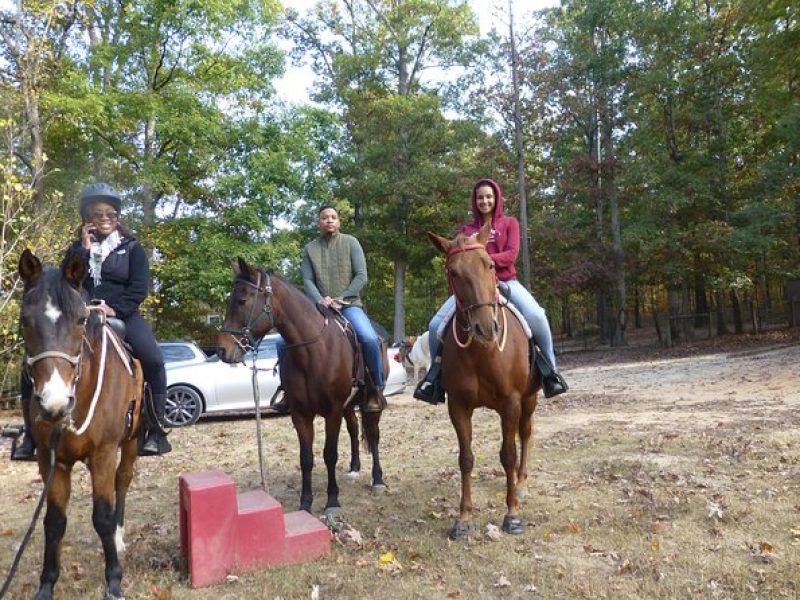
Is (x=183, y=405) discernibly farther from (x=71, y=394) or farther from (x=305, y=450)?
(x=71, y=394)

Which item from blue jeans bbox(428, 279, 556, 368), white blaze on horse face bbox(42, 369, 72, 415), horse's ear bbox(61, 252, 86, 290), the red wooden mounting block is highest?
horse's ear bbox(61, 252, 86, 290)

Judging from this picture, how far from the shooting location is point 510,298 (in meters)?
5.86

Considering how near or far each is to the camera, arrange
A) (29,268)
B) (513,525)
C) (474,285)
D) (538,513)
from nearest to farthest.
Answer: (29,268) < (474,285) < (513,525) < (538,513)

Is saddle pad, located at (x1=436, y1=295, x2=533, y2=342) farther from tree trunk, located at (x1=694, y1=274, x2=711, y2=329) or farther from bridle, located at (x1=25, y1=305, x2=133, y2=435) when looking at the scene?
tree trunk, located at (x1=694, y1=274, x2=711, y2=329)

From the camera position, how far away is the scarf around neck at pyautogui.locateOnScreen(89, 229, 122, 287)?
473cm

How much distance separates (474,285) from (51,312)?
287 centimetres

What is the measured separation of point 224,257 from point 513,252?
46.3 ft

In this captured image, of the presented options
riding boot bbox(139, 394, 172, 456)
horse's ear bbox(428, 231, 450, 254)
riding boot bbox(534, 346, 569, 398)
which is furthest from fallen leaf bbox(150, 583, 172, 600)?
riding boot bbox(534, 346, 569, 398)

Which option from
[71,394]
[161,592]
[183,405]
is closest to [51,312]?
[71,394]

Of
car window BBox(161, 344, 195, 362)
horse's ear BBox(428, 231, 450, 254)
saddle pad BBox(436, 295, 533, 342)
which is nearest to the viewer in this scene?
horse's ear BBox(428, 231, 450, 254)

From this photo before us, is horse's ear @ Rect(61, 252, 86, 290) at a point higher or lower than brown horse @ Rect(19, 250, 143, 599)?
higher

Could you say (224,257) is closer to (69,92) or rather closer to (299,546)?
(69,92)

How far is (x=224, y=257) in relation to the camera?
18266 millimetres

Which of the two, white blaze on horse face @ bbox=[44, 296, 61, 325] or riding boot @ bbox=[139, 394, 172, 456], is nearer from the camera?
white blaze on horse face @ bbox=[44, 296, 61, 325]
